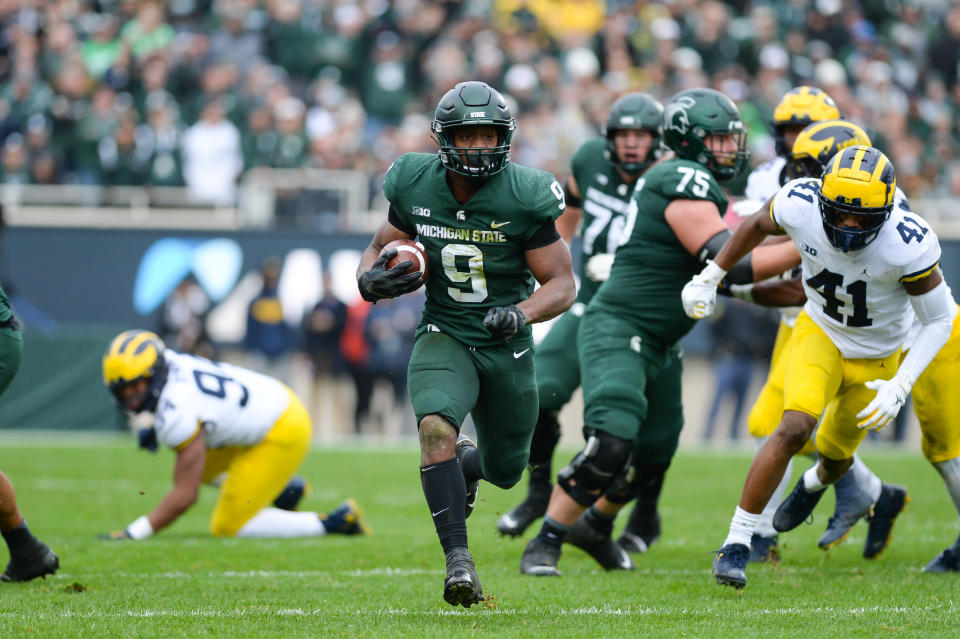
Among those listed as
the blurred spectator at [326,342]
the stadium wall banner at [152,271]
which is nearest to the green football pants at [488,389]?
the blurred spectator at [326,342]

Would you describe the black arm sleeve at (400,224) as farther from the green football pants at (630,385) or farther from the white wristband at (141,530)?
the white wristband at (141,530)

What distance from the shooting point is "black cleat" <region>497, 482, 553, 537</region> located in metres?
6.82

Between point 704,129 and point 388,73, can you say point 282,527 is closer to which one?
point 704,129

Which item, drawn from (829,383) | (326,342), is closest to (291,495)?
(829,383)

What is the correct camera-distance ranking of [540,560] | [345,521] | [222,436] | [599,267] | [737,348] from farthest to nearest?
1. [737,348]
2. [345,521]
3. [222,436]
4. [599,267]
5. [540,560]

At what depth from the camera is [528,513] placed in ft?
22.4

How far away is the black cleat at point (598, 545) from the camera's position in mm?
5930

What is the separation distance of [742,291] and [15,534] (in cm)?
337

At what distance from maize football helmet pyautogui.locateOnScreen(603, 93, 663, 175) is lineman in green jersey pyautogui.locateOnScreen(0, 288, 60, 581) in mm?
3017

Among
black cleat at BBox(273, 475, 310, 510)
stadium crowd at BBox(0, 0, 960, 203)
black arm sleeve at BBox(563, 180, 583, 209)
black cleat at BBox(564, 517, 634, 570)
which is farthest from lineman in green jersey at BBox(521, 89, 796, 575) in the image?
stadium crowd at BBox(0, 0, 960, 203)

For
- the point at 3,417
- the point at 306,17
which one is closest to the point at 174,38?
the point at 306,17

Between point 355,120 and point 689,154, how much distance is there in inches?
382

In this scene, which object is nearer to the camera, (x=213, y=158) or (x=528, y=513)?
(x=528, y=513)

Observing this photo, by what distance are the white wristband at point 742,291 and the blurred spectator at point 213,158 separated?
384 inches
